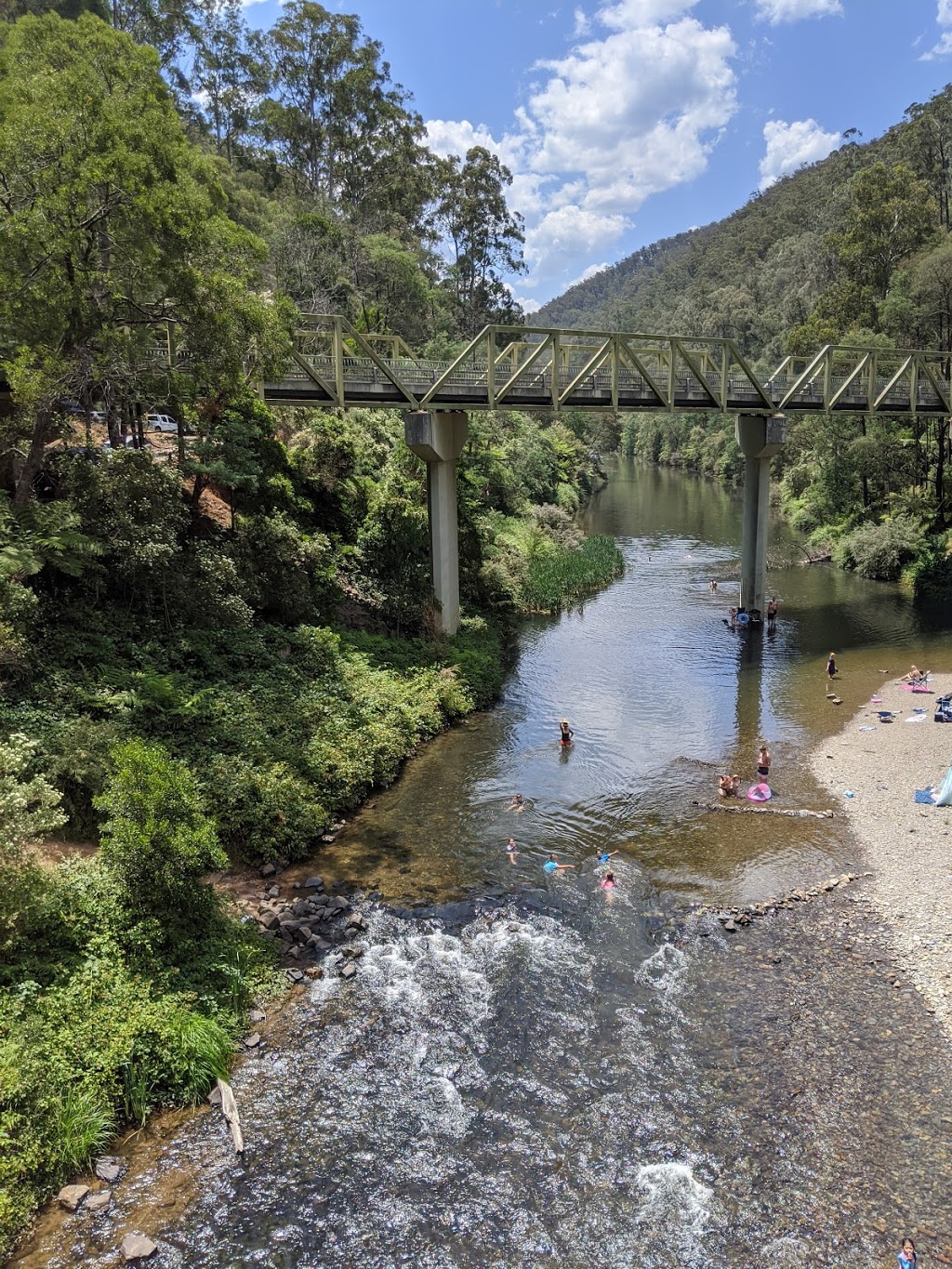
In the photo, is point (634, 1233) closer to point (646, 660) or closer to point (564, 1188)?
point (564, 1188)

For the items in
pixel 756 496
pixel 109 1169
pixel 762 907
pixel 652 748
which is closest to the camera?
pixel 109 1169

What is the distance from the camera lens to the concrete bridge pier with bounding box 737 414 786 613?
39812mm

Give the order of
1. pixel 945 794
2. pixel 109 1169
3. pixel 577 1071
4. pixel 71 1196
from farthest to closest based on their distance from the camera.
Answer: pixel 945 794 < pixel 577 1071 < pixel 109 1169 < pixel 71 1196

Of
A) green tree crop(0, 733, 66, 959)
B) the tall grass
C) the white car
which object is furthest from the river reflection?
the white car

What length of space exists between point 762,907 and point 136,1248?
41.7 ft

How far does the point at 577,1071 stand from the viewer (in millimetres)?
12531

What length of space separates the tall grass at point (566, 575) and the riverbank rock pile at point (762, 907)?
2714cm

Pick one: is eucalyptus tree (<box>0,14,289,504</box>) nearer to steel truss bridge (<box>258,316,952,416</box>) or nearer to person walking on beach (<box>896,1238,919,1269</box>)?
steel truss bridge (<box>258,316,952,416</box>)

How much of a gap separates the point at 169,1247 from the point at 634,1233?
5905 mm

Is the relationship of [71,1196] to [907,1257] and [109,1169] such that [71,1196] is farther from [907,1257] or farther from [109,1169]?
[907,1257]

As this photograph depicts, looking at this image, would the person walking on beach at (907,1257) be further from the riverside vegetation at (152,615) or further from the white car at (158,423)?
the white car at (158,423)

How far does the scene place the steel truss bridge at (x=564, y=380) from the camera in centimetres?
2869

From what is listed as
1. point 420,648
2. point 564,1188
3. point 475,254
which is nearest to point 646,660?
point 420,648

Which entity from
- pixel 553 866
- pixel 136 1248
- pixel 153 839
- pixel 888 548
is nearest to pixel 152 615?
pixel 153 839
